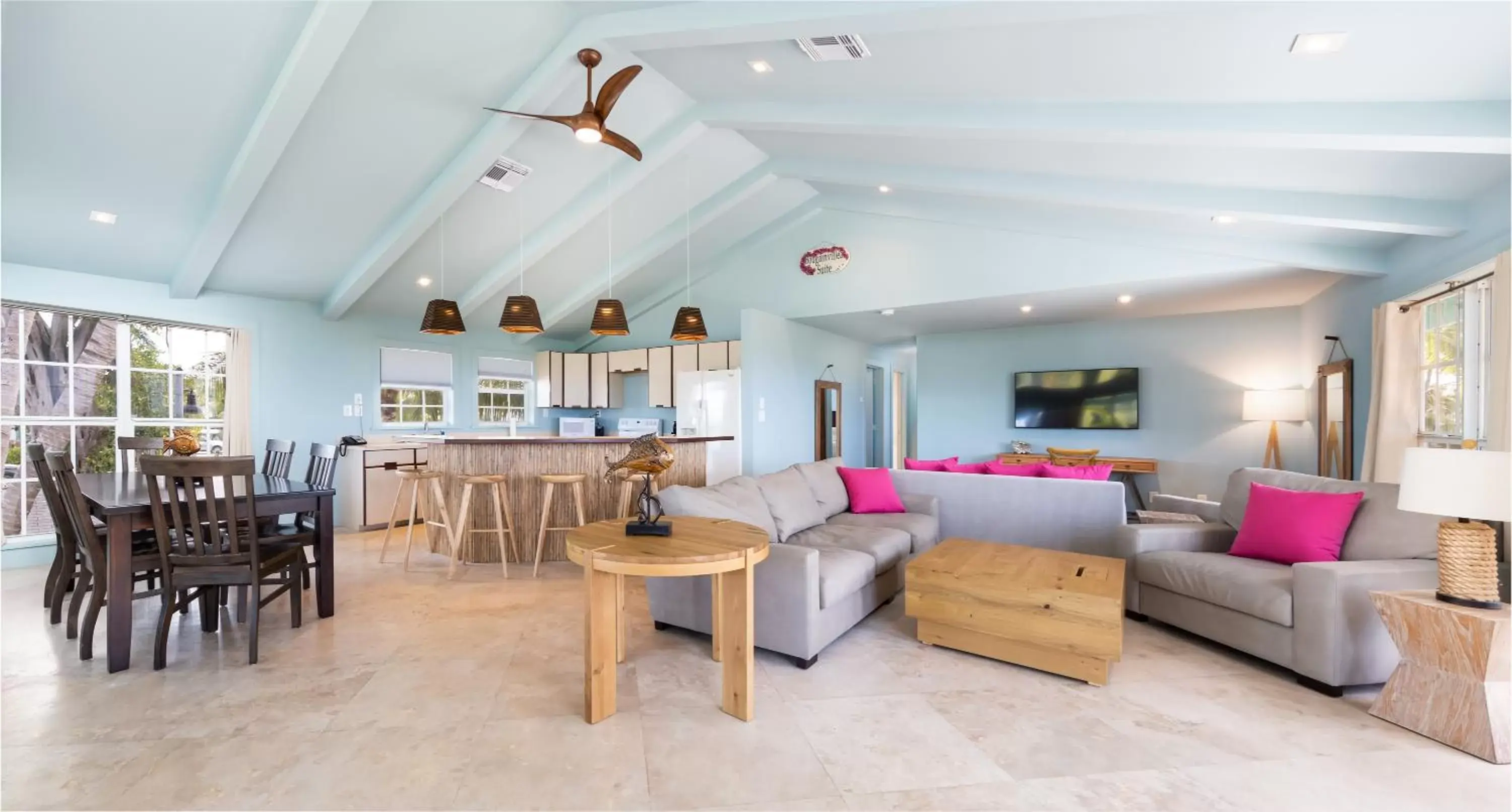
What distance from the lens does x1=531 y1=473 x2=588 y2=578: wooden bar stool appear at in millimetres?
4363

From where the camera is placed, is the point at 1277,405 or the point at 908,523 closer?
the point at 908,523

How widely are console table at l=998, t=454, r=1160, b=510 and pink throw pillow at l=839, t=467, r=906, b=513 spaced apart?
7.30 feet

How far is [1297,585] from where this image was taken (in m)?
2.57

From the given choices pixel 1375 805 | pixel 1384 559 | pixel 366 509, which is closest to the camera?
pixel 1375 805

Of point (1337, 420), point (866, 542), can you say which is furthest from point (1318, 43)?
point (1337, 420)

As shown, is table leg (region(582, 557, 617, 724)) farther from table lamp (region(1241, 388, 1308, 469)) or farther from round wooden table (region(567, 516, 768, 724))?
table lamp (region(1241, 388, 1308, 469))

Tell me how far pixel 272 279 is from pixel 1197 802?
705 centimetres

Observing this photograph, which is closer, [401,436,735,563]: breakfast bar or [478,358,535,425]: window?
[401,436,735,563]: breakfast bar

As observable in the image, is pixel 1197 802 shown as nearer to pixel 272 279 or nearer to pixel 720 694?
pixel 720 694

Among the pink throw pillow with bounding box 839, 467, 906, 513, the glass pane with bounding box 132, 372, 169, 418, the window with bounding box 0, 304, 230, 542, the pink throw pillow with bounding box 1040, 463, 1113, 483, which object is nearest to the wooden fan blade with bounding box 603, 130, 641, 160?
the pink throw pillow with bounding box 839, 467, 906, 513

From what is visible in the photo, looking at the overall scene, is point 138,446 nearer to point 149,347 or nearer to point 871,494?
point 149,347

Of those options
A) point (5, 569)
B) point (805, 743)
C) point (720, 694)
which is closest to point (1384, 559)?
point (805, 743)

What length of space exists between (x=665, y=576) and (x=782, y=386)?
5.00 m

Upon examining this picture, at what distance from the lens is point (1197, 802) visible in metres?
1.78
